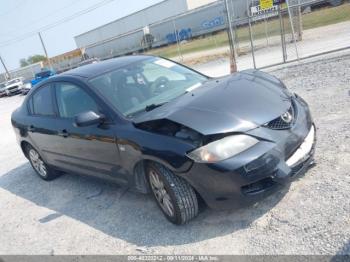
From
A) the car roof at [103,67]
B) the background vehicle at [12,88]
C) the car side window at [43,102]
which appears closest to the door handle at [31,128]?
the car side window at [43,102]

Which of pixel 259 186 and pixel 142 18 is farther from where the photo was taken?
pixel 142 18

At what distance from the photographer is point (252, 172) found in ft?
10.5

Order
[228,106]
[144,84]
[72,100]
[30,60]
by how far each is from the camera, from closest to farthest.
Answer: [228,106], [144,84], [72,100], [30,60]

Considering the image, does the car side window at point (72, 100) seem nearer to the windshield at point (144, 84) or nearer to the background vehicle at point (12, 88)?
the windshield at point (144, 84)

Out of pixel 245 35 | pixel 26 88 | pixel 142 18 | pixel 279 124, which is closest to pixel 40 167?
pixel 279 124

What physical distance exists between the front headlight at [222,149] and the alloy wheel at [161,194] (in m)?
0.58

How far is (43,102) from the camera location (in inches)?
222

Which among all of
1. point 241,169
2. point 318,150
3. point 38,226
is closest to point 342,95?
point 318,150

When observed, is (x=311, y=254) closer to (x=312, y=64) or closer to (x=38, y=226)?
(x=38, y=226)

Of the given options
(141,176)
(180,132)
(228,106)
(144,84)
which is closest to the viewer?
(180,132)

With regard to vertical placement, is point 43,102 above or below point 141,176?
above

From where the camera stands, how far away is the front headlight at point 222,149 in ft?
10.6

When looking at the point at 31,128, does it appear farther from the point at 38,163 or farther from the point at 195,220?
the point at 195,220

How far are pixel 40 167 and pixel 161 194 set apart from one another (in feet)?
10.8
